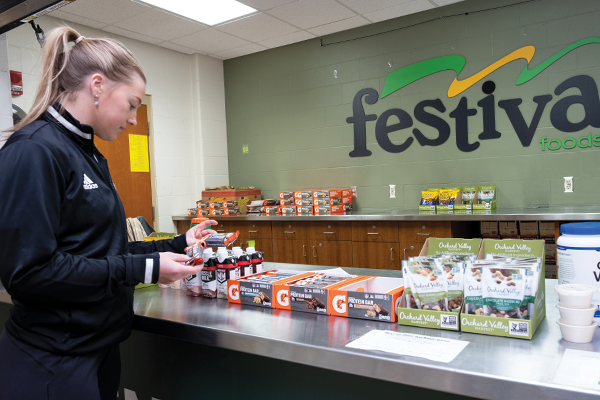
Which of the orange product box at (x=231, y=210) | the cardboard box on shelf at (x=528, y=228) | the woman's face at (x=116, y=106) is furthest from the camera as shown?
the orange product box at (x=231, y=210)

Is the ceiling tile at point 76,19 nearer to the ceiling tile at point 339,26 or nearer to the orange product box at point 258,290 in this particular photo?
the ceiling tile at point 339,26

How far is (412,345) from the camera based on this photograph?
3.57 feet

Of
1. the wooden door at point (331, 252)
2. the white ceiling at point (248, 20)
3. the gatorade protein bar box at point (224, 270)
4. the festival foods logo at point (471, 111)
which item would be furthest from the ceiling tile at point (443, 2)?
the gatorade protein bar box at point (224, 270)

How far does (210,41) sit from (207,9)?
2.96ft

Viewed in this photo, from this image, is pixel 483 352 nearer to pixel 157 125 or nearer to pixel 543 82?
pixel 543 82

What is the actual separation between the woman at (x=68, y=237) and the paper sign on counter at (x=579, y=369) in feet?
3.01

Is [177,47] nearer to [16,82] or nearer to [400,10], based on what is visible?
[16,82]

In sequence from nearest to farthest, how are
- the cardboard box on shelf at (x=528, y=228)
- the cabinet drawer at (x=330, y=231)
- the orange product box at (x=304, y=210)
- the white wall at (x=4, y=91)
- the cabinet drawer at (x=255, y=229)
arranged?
the white wall at (x=4, y=91)
the cardboard box on shelf at (x=528, y=228)
the cabinet drawer at (x=330, y=231)
the orange product box at (x=304, y=210)
the cabinet drawer at (x=255, y=229)

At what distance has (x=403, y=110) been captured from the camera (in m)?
4.64

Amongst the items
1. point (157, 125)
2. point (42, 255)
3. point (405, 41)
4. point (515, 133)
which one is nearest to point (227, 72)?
point (157, 125)

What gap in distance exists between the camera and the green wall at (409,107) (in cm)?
388

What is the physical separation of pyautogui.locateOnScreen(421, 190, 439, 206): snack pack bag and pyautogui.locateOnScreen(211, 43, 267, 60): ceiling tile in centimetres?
271

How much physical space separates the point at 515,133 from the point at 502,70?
590 millimetres

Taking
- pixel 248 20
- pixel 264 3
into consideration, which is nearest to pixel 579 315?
pixel 264 3
